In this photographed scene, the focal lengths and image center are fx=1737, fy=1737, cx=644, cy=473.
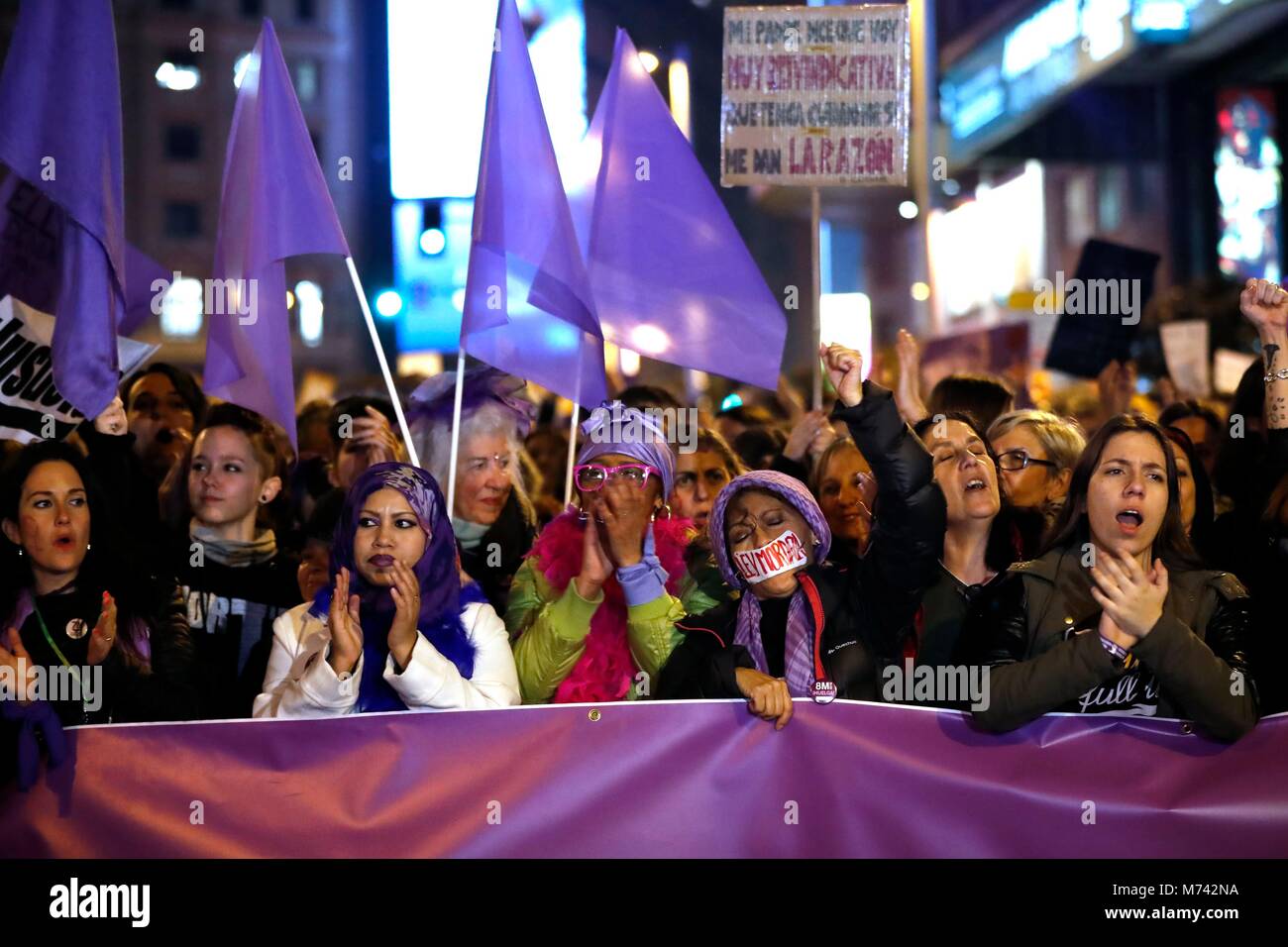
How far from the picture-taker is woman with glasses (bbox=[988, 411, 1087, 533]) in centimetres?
522

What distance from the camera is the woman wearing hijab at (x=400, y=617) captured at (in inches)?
170

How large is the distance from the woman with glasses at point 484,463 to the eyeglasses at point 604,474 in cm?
101

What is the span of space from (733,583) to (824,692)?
54cm

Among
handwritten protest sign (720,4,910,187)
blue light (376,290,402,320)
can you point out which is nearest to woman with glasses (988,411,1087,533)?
handwritten protest sign (720,4,910,187)

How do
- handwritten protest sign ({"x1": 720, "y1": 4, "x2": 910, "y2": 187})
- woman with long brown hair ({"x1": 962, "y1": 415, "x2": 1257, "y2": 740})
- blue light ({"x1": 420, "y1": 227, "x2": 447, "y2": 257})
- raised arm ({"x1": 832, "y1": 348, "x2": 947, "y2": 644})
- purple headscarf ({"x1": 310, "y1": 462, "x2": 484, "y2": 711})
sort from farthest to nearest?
1. blue light ({"x1": 420, "y1": 227, "x2": 447, "y2": 257})
2. handwritten protest sign ({"x1": 720, "y1": 4, "x2": 910, "y2": 187})
3. purple headscarf ({"x1": 310, "y1": 462, "x2": 484, "y2": 711})
4. raised arm ({"x1": 832, "y1": 348, "x2": 947, "y2": 644})
5. woman with long brown hair ({"x1": 962, "y1": 415, "x2": 1257, "y2": 740})

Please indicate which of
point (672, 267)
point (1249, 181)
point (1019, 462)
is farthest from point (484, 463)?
point (1249, 181)

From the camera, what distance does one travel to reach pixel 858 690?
4242 mm

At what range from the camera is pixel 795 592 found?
14.4ft

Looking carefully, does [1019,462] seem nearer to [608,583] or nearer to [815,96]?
[608,583]

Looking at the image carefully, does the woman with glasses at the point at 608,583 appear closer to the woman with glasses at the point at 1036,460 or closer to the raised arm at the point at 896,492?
the raised arm at the point at 896,492

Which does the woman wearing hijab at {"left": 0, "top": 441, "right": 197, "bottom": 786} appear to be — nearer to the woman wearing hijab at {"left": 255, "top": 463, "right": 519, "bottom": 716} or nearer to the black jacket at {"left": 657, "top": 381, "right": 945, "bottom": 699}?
the woman wearing hijab at {"left": 255, "top": 463, "right": 519, "bottom": 716}
